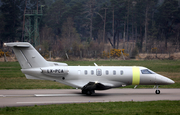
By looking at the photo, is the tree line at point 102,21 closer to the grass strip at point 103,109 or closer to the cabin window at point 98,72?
the cabin window at point 98,72

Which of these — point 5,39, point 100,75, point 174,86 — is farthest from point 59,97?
point 5,39

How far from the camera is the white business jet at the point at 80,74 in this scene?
17.6 m

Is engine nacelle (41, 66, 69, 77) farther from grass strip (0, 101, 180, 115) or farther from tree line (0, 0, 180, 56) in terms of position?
tree line (0, 0, 180, 56)

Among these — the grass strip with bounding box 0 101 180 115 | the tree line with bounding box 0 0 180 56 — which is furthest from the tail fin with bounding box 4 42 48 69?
the tree line with bounding box 0 0 180 56

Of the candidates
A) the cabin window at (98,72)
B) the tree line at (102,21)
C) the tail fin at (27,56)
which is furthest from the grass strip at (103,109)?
the tree line at (102,21)

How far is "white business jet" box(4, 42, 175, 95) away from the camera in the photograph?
1758 cm

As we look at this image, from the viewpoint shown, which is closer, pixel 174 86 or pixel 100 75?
pixel 100 75

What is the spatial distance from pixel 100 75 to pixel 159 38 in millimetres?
67189

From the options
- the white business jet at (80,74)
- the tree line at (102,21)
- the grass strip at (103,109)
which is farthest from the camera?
the tree line at (102,21)

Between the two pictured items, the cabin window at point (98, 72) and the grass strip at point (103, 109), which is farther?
the cabin window at point (98, 72)

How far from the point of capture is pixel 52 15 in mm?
87125

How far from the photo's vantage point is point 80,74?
59.3 feet

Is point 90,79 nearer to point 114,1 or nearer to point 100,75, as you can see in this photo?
point 100,75

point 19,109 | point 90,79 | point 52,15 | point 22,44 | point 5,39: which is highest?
point 52,15
